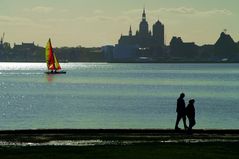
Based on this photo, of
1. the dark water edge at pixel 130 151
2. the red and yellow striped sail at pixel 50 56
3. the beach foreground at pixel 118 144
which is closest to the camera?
the dark water edge at pixel 130 151

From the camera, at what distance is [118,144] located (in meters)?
26.0

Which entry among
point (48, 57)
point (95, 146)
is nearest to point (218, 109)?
point (95, 146)

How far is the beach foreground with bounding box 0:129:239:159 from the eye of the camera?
23031 mm

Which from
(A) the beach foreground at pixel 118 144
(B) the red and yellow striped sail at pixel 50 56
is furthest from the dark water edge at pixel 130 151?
Result: (B) the red and yellow striped sail at pixel 50 56

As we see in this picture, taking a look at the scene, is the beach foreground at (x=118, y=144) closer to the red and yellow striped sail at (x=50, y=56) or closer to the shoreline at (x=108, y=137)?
the shoreline at (x=108, y=137)

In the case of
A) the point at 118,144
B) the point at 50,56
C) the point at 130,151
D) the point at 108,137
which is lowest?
the point at 50,56

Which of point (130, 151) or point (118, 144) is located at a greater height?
point (130, 151)

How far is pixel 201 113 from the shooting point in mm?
70688

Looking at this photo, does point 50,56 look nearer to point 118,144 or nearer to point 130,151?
point 118,144

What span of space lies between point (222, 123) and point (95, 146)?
34.6 metres

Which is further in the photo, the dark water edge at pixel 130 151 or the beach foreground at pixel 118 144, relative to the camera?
the beach foreground at pixel 118 144

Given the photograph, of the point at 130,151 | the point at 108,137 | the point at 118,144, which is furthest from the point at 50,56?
the point at 130,151

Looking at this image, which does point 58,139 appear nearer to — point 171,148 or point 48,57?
point 171,148

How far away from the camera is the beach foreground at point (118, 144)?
2303cm
